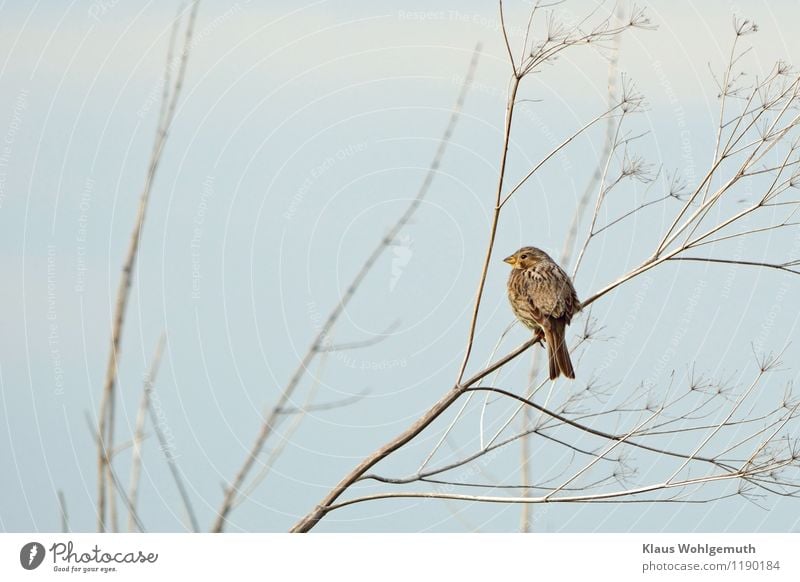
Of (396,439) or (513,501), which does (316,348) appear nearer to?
(396,439)

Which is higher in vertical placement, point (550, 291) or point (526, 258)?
point (526, 258)

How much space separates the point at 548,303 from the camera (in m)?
7.67

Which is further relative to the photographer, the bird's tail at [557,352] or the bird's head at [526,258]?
the bird's head at [526,258]

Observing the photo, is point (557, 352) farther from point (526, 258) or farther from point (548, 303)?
point (526, 258)

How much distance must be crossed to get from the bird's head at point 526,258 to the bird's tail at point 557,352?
108cm

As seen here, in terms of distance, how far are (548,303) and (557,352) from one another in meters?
0.48

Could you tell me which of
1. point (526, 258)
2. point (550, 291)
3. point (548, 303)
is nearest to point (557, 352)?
point (548, 303)

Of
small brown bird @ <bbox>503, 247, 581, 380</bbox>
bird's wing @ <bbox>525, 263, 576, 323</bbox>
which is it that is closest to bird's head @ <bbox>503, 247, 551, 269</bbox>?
small brown bird @ <bbox>503, 247, 581, 380</bbox>

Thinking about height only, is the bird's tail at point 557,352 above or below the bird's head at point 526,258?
below

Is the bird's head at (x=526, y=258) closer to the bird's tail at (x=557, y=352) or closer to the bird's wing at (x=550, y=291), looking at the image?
the bird's wing at (x=550, y=291)

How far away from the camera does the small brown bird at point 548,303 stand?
724 centimetres

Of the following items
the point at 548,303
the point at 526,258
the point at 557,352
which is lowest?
the point at 557,352

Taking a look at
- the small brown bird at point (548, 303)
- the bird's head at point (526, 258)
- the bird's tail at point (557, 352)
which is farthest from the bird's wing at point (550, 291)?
the bird's head at point (526, 258)

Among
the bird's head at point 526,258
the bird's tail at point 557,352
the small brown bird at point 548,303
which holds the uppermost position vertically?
the bird's head at point 526,258
